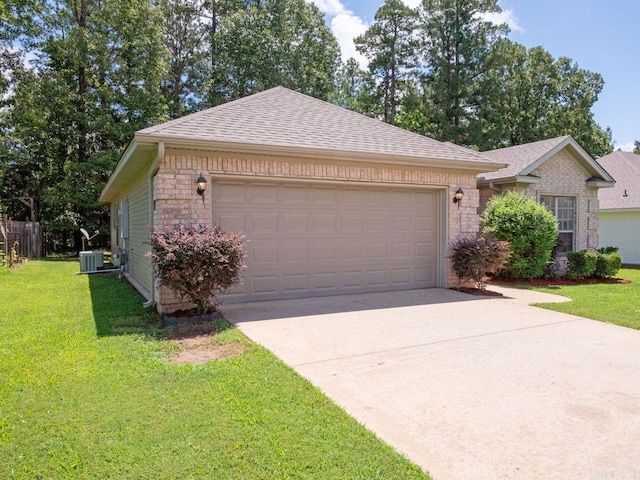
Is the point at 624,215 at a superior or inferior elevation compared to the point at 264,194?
inferior

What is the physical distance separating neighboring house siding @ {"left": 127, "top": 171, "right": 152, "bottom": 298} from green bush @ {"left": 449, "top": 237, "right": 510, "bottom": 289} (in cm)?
609

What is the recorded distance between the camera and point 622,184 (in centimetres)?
1772

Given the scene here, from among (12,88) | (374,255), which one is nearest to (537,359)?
(374,255)

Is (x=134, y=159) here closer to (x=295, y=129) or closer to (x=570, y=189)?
(x=295, y=129)

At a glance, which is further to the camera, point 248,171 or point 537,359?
point 248,171

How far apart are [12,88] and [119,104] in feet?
19.3

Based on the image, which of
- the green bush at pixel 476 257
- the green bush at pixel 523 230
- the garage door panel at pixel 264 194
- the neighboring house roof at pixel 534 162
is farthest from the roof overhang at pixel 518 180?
the garage door panel at pixel 264 194

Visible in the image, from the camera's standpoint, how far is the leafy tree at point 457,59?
1016 inches

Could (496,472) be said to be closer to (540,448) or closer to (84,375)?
(540,448)

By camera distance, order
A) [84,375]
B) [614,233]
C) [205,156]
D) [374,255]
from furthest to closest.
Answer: [614,233] → [374,255] → [205,156] → [84,375]

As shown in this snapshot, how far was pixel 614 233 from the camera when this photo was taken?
17297 mm

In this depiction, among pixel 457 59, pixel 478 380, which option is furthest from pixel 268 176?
pixel 457 59

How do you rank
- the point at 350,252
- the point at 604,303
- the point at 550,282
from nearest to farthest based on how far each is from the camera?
the point at 604,303 < the point at 350,252 < the point at 550,282

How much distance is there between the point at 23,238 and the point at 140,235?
38.5ft
